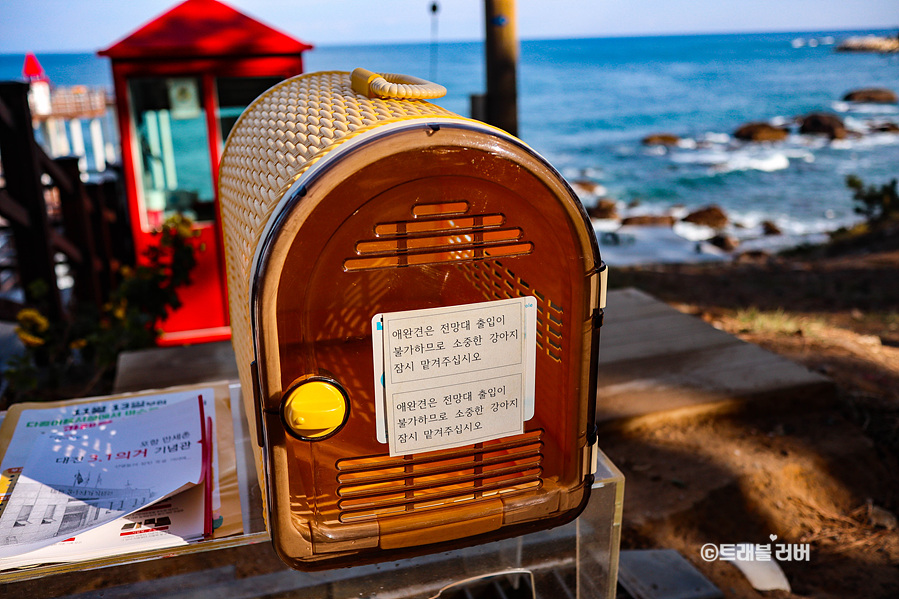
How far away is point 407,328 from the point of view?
91 cm

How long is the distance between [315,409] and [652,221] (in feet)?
43.5

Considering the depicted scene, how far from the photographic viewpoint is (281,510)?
0.92 metres

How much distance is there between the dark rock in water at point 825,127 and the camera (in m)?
24.7

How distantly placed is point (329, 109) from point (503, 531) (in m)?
0.66

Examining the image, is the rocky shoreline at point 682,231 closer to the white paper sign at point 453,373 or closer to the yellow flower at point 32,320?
the yellow flower at point 32,320

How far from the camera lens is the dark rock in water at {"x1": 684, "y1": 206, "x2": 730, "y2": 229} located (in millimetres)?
13031

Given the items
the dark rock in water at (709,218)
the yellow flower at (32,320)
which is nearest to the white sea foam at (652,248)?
the dark rock in water at (709,218)

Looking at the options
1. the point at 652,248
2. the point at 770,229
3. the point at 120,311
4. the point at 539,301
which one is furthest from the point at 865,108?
the point at 539,301

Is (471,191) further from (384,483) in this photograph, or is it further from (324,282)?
(384,483)

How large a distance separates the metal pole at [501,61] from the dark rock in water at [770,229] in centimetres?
1013

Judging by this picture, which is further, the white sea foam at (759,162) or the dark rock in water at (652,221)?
the white sea foam at (759,162)

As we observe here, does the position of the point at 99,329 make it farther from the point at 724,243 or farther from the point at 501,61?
the point at 724,243

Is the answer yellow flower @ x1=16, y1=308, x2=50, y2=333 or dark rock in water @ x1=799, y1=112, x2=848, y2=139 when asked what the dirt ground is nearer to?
yellow flower @ x1=16, y1=308, x2=50, y2=333

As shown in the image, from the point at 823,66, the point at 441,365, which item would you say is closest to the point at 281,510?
the point at 441,365
